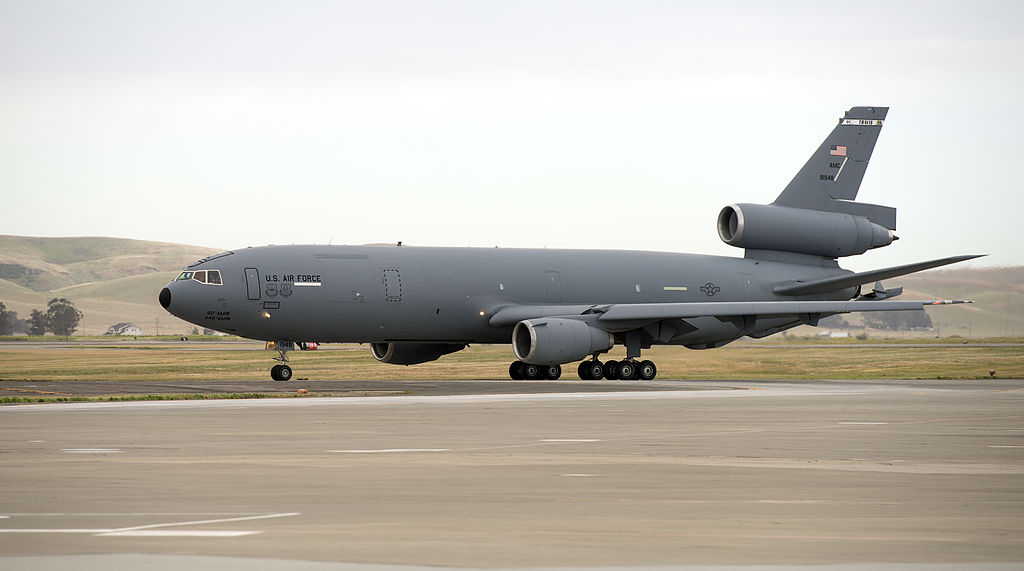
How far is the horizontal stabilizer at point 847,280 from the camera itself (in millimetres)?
39200

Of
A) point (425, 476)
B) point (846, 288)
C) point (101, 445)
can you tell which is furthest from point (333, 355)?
point (425, 476)

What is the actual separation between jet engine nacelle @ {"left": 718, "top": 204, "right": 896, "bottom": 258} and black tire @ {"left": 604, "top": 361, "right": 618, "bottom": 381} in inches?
310

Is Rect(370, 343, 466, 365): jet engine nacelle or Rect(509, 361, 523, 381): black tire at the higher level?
Rect(370, 343, 466, 365): jet engine nacelle

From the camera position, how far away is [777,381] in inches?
1489

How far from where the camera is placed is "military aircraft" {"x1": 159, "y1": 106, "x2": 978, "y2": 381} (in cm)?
3509

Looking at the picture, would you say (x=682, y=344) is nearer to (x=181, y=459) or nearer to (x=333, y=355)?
(x=333, y=355)

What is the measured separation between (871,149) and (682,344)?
1167cm

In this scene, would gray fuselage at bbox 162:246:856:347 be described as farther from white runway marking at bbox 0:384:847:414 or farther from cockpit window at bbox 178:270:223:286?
white runway marking at bbox 0:384:847:414

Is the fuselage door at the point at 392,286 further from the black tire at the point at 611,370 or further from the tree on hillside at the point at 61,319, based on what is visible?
the tree on hillside at the point at 61,319

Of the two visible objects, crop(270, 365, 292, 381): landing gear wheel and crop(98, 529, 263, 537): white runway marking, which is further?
crop(270, 365, 292, 381): landing gear wheel

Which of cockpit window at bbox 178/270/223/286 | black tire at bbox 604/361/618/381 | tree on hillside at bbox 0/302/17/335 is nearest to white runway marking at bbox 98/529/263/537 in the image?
cockpit window at bbox 178/270/223/286

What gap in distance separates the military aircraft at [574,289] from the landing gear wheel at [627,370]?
3 cm

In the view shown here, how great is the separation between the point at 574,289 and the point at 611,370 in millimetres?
2991

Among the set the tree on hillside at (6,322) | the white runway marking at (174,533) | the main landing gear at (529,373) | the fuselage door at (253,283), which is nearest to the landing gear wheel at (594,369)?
the main landing gear at (529,373)
